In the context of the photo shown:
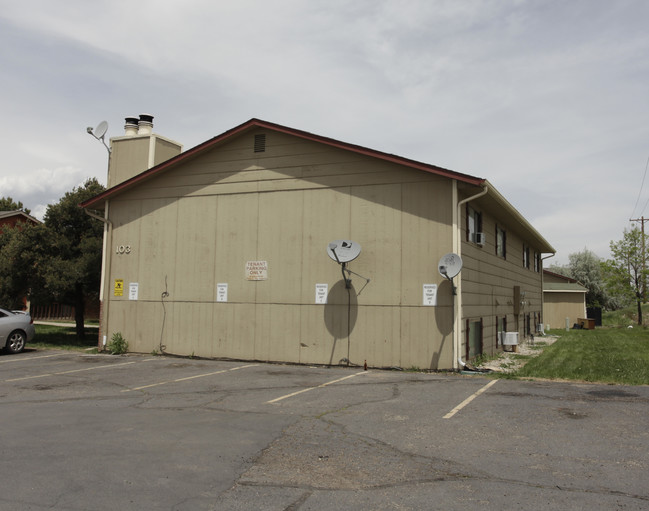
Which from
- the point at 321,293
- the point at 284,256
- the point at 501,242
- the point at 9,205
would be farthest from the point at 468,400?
the point at 9,205

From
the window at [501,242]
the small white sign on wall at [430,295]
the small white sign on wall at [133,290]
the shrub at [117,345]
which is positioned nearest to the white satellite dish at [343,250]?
the small white sign on wall at [430,295]

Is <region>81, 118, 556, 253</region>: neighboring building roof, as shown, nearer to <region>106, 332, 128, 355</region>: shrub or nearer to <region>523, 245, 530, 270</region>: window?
<region>106, 332, 128, 355</region>: shrub

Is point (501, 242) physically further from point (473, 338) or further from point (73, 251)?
point (73, 251)

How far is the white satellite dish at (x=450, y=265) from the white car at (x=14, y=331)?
12.1 metres

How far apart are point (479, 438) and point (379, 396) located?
2.93 meters

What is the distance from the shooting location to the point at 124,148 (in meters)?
18.2

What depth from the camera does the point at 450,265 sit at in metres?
12.1

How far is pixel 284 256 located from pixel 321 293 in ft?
4.68

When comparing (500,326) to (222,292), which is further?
(500,326)

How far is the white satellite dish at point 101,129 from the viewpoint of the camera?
18.5 metres

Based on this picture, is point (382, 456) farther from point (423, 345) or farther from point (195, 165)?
point (195, 165)

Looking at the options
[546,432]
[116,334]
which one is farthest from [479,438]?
[116,334]

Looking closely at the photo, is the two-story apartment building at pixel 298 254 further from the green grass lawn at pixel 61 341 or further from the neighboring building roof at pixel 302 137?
the green grass lawn at pixel 61 341

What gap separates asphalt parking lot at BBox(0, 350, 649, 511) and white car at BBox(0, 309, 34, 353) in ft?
17.9
